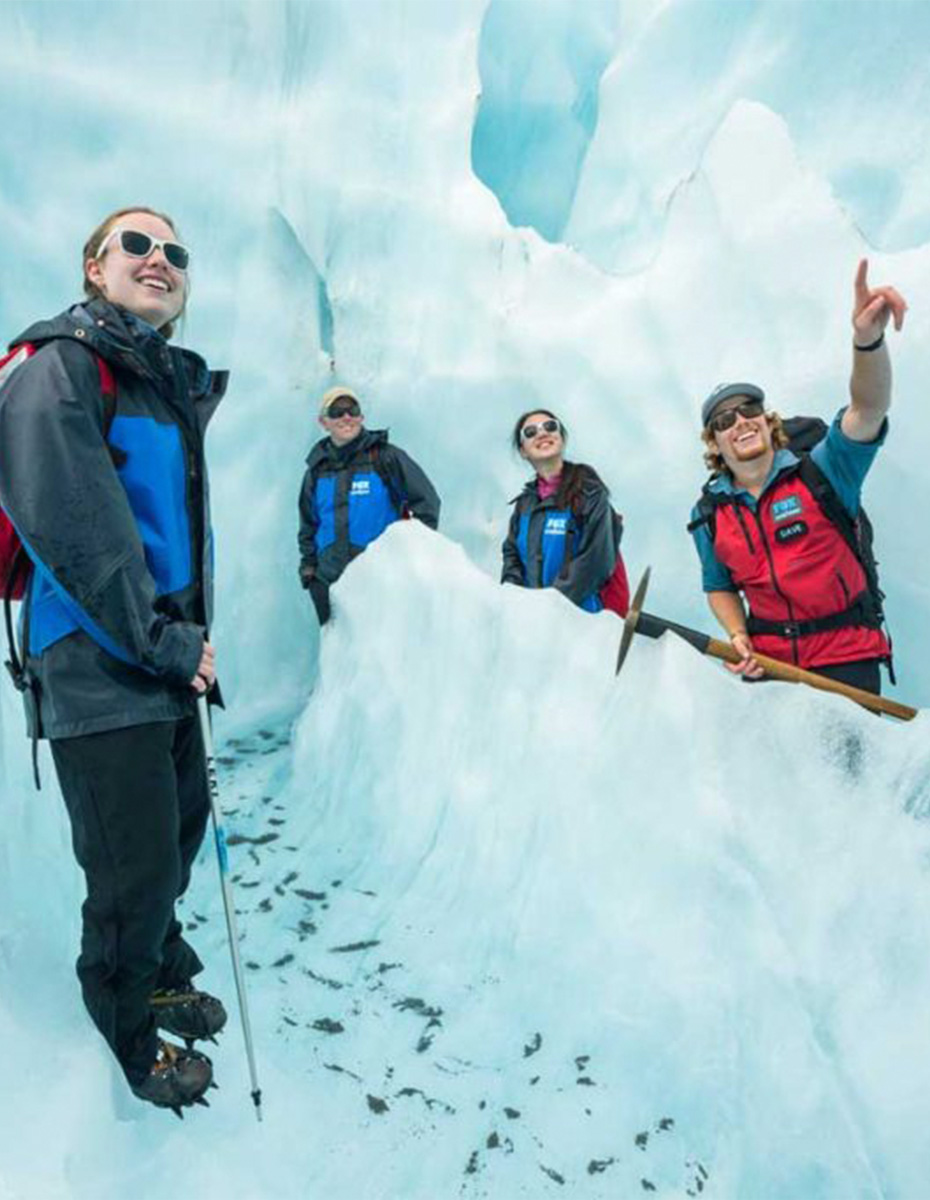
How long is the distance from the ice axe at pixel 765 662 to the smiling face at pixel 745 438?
0.40 m

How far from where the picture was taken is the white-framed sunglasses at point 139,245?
1555 millimetres

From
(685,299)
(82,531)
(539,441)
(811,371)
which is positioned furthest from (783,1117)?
(685,299)

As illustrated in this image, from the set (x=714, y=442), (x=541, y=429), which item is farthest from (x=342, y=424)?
(x=714, y=442)

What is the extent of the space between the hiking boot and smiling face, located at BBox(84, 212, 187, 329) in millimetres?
1251

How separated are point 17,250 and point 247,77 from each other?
178 centimetres

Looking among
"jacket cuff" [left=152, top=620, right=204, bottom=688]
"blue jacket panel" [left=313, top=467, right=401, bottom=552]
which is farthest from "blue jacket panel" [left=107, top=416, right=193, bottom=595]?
"blue jacket panel" [left=313, top=467, right=401, bottom=552]

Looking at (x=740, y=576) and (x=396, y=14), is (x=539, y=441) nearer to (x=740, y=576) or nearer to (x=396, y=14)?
(x=740, y=576)

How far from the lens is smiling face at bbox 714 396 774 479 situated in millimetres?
2326

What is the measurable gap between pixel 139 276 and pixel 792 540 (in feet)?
5.34

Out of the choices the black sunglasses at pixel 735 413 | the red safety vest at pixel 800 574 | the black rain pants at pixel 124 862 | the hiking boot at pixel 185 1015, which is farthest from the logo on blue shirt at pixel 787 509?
the hiking boot at pixel 185 1015

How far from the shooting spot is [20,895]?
2168mm

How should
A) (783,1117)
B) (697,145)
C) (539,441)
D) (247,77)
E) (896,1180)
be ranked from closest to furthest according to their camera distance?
(896,1180) < (783,1117) < (539,441) < (247,77) < (697,145)

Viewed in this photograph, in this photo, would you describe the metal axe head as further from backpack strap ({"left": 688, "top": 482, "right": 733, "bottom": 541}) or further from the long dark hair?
the long dark hair

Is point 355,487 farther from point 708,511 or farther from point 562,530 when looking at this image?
point 708,511
